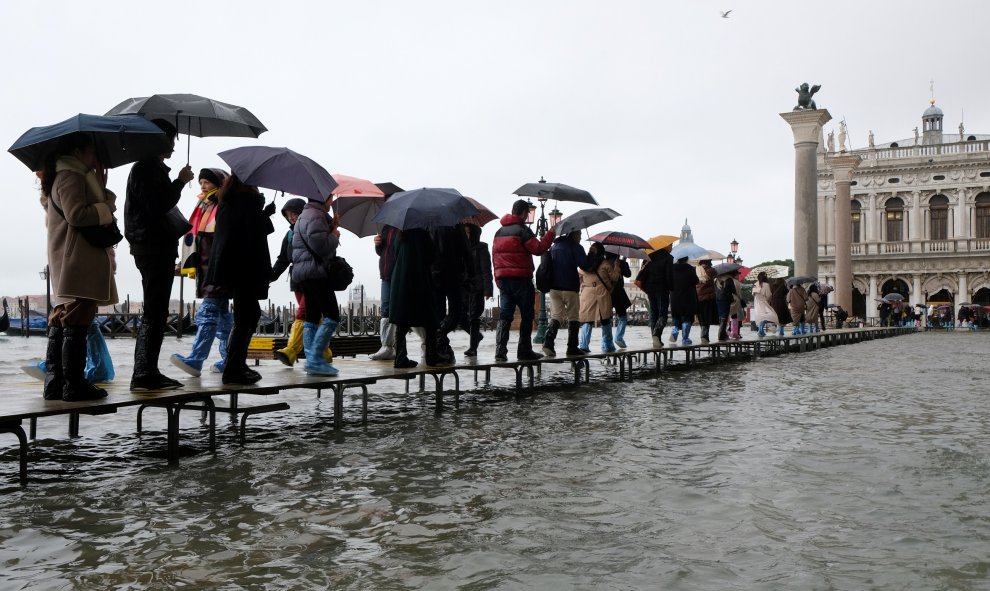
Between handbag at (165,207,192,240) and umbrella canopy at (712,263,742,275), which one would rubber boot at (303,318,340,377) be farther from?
umbrella canopy at (712,263,742,275)

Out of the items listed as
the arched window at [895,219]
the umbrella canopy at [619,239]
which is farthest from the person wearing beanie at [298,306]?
the arched window at [895,219]

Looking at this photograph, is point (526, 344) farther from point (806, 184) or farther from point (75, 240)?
point (806, 184)

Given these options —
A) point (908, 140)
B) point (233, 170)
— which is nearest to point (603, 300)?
point (233, 170)

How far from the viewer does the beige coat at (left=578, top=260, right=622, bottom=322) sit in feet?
42.0

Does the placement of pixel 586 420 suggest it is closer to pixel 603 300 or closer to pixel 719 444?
pixel 719 444

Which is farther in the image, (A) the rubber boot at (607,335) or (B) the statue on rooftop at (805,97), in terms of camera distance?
(B) the statue on rooftop at (805,97)

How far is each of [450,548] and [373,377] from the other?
3785 millimetres

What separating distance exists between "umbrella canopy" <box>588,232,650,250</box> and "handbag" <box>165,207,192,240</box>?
8.08 meters

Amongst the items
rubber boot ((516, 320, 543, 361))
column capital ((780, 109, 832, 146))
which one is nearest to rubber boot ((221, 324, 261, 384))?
rubber boot ((516, 320, 543, 361))

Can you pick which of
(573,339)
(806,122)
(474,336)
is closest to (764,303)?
(806,122)

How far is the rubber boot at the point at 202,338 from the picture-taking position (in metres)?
7.42

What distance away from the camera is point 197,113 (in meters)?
7.19

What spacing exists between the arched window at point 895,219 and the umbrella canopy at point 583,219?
51.8 metres

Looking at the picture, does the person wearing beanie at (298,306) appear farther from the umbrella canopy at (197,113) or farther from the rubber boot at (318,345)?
the umbrella canopy at (197,113)
